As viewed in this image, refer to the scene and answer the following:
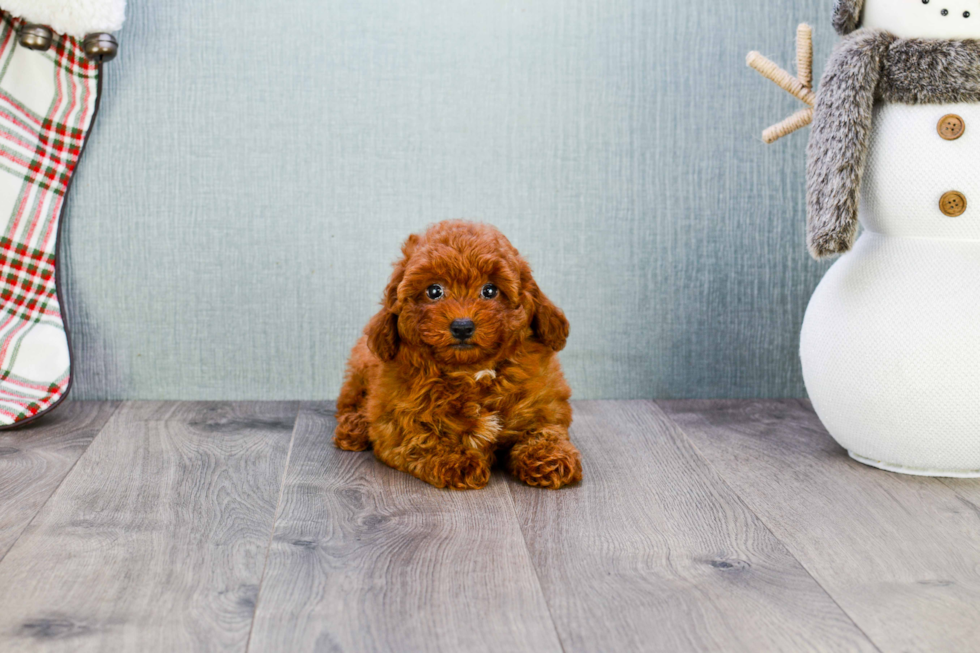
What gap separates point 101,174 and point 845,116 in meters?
1.34

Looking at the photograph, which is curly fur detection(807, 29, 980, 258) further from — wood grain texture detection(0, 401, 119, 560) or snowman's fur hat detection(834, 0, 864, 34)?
wood grain texture detection(0, 401, 119, 560)

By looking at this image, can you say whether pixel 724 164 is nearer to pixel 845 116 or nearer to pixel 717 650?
pixel 845 116

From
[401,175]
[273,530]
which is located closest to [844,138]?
[401,175]

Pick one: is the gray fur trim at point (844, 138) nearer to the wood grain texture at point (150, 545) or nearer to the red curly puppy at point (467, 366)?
the red curly puppy at point (467, 366)

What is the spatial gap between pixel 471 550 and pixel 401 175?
89 cm

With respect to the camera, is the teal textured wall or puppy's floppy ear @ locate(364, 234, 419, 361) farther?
the teal textured wall

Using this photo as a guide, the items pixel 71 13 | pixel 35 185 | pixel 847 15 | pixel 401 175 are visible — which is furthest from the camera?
pixel 401 175

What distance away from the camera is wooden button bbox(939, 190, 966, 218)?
1323 millimetres

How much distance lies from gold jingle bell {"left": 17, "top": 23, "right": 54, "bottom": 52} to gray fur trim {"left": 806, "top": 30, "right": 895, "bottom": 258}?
132 cm

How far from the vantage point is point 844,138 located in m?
1.33

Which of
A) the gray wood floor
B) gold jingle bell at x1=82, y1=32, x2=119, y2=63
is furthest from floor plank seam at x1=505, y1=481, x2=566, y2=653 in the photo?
gold jingle bell at x1=82, y1=32, x2=119, y2=63

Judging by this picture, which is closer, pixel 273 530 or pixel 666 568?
pixel 666 568

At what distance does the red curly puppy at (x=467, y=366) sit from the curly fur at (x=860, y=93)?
43 centimetres

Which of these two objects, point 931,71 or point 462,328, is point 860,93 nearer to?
point 931,71
